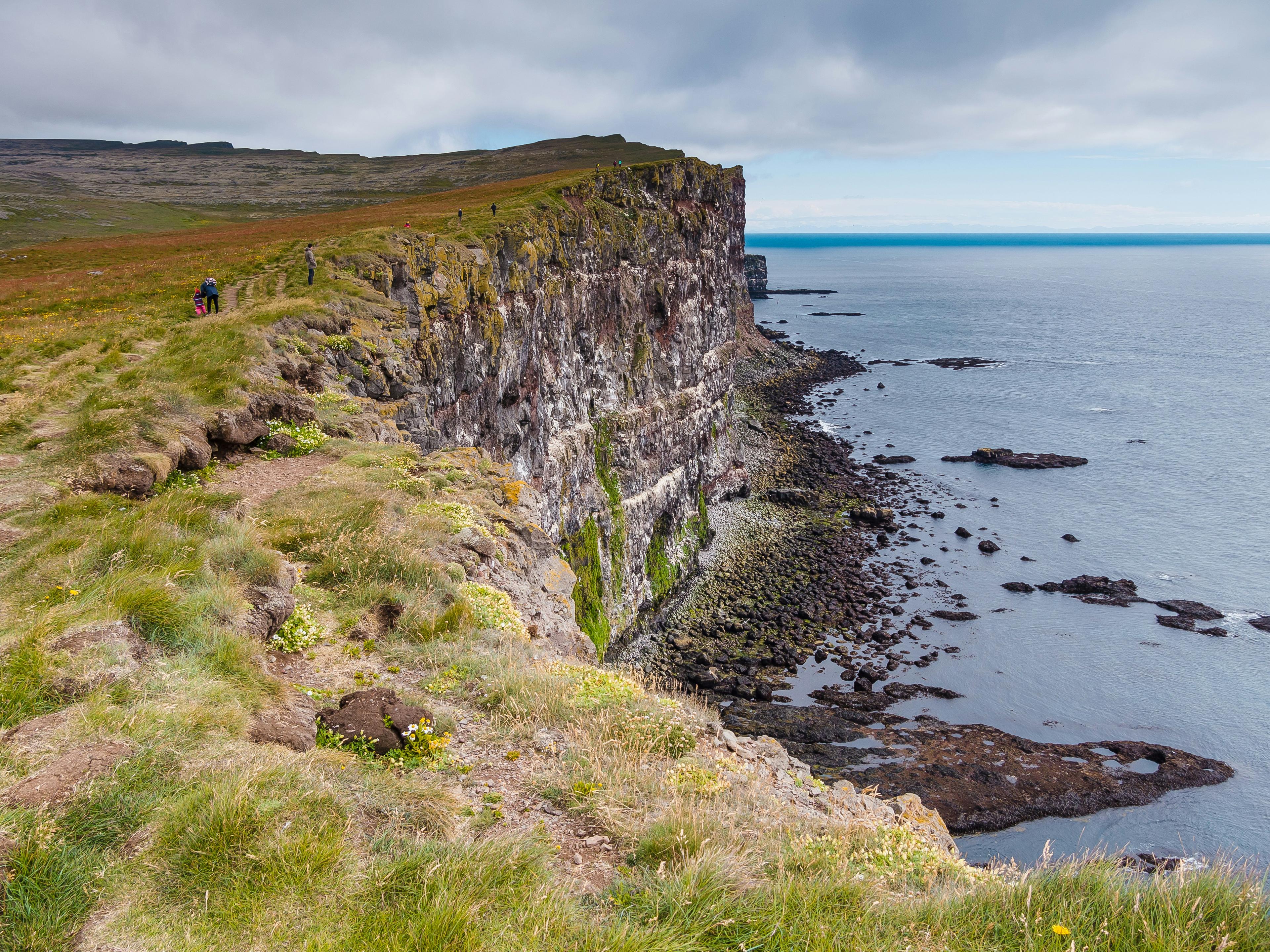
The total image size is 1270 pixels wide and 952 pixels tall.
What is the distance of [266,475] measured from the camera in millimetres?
15461

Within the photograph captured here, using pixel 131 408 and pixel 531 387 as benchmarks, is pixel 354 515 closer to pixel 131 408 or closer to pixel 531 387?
pixel 131 408

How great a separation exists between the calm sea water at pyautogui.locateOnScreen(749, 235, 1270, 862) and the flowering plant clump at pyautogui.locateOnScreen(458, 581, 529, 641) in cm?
2200

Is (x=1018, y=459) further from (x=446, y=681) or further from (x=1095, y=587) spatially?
(x=446, y=681)

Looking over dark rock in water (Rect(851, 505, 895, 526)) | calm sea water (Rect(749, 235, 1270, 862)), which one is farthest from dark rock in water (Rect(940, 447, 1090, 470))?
dark rock in water (Rect(851, 505, 895, 526))

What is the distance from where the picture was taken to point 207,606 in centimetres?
853

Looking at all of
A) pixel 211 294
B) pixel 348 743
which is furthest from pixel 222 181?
pixel 348 743

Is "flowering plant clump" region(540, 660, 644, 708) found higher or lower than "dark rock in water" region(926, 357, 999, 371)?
lower

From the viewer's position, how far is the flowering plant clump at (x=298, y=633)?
9.48 meters

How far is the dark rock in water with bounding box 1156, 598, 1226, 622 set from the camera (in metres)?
51.2

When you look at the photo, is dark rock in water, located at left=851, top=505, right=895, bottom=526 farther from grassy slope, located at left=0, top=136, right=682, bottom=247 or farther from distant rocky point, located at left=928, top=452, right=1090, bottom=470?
grassy slope, located at left=0, top=136, right=682, bottom=247

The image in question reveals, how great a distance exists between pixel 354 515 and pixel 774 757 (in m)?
9.26

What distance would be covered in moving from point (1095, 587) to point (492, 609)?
5960cm

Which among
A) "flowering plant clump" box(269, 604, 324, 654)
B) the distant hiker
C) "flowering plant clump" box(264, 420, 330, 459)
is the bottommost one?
"flowering plant clump" box(269, 604, 324, 654)

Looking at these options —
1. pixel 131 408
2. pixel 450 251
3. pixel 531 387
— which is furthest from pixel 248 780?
pixel 531 387
